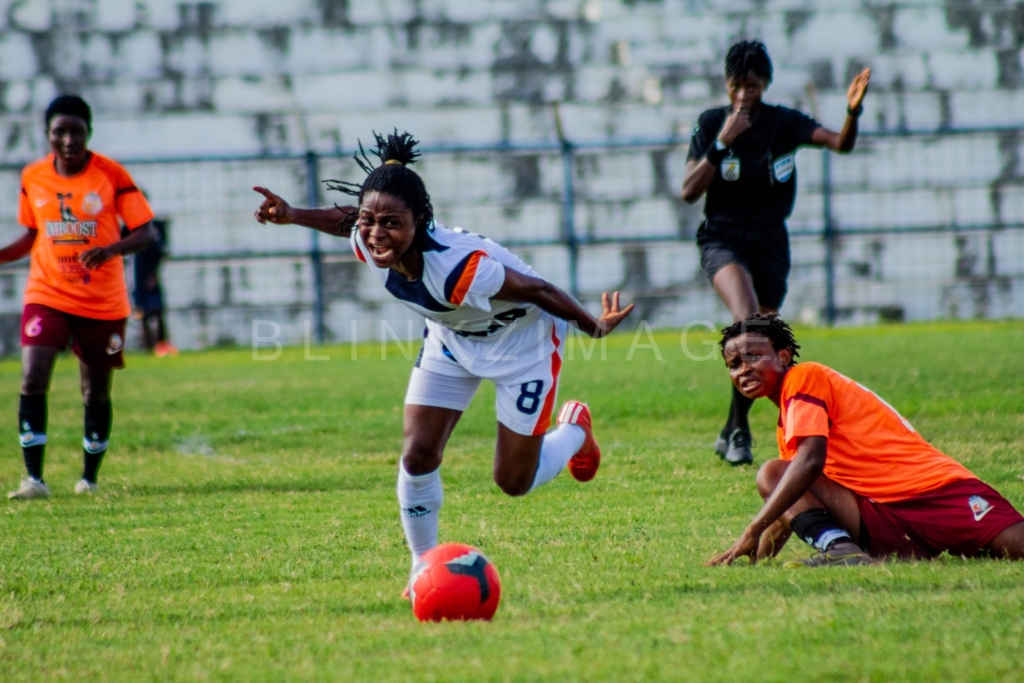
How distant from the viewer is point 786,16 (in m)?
19.3

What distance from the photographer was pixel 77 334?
307 inches

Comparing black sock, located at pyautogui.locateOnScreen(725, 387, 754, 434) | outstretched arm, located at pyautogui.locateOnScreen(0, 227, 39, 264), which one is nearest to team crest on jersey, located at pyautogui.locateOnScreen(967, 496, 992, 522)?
black sock, located at pyautogui.locateOnScreen(725, 387, 754, 434)

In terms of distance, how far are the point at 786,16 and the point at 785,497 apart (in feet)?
52.1

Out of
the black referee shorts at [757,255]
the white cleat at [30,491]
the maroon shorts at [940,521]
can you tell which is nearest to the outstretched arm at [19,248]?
the white cleat at [30,491]

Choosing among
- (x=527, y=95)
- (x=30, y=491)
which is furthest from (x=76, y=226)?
(x=527, y=95)

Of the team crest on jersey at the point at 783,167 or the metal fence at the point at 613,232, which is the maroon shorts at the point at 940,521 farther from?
the metal fence at the point at 613,232

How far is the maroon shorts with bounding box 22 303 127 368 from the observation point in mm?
7684

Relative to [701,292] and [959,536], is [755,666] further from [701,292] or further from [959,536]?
[701,292]

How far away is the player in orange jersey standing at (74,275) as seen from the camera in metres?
7.68

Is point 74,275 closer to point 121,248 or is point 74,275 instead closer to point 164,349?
point 121,248

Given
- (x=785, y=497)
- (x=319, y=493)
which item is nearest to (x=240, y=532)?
(x=319, y=493)

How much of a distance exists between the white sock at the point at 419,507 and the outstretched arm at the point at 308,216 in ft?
3.82

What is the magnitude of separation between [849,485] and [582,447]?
60.1 inches

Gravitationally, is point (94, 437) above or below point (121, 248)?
below
